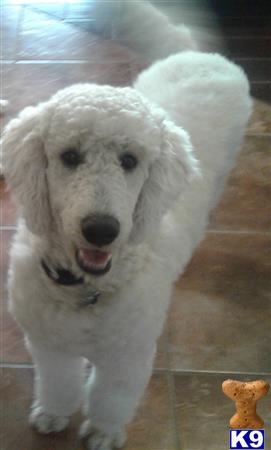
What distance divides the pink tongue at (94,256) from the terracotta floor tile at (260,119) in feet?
5.33

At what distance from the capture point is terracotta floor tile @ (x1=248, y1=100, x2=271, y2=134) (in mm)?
2629

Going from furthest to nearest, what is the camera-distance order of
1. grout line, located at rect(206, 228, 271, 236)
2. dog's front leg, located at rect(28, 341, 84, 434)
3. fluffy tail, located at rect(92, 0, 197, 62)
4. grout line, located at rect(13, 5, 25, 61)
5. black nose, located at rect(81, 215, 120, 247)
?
1. grout line, located at rect(13, 5, 25, 61)
2. grout line, located at rect(206, 228, 271, 236)
3. fluffy tail, located at rect(92, 0, 197, 62)
4. dog's front leg, located at rect(28, 341, 84, 434)
5. black nose, located at rect(81, 215, 120, 247)

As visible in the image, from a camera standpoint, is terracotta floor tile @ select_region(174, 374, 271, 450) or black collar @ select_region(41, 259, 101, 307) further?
terracotta floor tile @ select_region(174, 374, 271, 450)

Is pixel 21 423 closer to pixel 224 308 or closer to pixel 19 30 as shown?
pixel 224 308

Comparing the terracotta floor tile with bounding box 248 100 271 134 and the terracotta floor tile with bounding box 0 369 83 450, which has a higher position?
the terracotta floor tile with bounding box 248 100 271 134

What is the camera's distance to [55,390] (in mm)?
1497

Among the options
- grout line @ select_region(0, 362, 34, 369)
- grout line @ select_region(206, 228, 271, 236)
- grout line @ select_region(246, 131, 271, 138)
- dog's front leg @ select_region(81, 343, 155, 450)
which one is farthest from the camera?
grout line @ select_region(246, 131, 271, 138)

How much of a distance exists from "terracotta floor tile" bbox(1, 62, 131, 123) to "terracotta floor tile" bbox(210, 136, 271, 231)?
0.71 metres

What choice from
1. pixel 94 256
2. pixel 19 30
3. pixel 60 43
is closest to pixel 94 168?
pixel 94 256

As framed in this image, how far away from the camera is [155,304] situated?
4.32ft

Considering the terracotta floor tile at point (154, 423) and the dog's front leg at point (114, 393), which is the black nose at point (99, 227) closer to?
the dog's front leg at point (114, 393)

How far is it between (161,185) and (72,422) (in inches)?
28.2

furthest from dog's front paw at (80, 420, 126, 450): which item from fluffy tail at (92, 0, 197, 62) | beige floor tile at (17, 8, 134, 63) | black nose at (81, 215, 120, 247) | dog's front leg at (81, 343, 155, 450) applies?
beige floor tile at (17, 8, 134, 63)

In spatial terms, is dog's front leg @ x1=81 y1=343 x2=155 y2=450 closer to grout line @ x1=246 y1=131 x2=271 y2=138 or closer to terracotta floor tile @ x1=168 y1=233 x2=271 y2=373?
terracotta floor tile @ x1=168 y1=233 x2=271 y2=373
